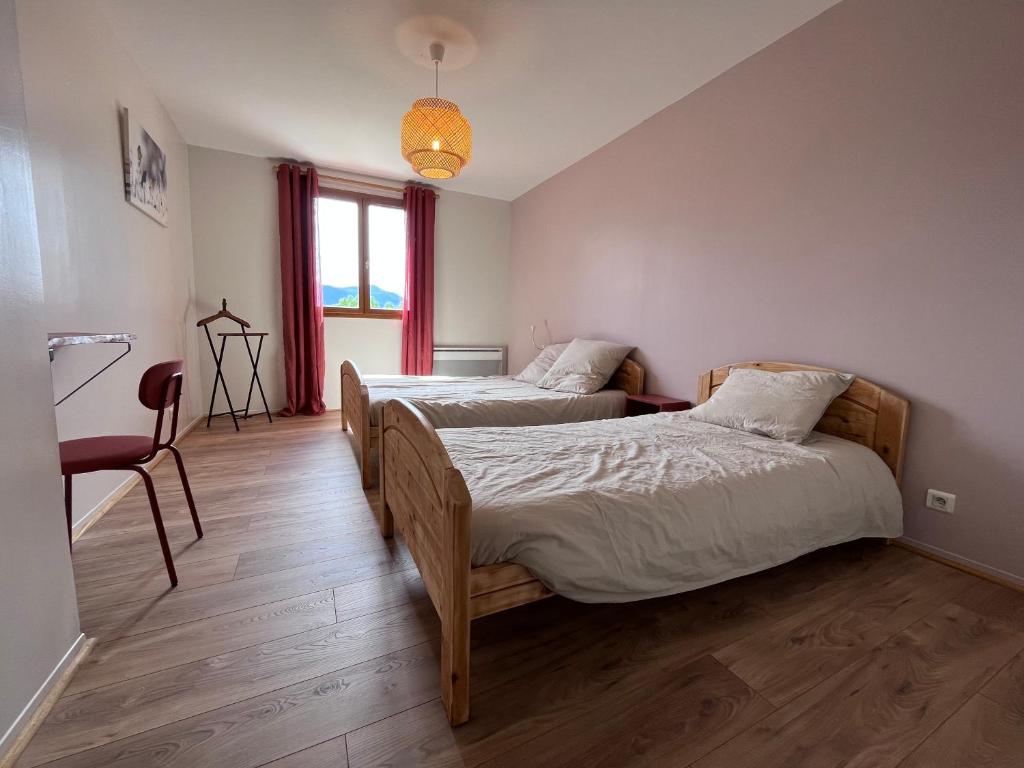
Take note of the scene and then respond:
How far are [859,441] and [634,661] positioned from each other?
1.62 meters

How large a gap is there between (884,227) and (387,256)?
433 centimetres

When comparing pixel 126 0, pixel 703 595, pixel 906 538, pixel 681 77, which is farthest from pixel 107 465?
pixel 681 77

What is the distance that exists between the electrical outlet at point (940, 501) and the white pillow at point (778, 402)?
53 centimetres

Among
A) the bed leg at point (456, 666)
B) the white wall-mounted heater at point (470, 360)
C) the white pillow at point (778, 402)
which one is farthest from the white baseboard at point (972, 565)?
the white wall-mounted heater at point (470, 360)

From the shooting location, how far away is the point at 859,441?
6.66 ft

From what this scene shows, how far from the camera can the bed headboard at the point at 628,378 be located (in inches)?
128

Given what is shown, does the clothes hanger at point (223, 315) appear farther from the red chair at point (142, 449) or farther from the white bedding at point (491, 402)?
the red chair at point (142, 449)

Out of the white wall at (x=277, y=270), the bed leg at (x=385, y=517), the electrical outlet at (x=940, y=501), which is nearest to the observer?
the electrical outlet at (x=940, y=501)

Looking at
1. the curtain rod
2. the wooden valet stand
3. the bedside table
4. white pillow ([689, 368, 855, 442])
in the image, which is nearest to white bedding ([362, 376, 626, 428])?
the bedside table

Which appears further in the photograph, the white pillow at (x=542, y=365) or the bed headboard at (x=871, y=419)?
the white pillow at (x=542, y=365)

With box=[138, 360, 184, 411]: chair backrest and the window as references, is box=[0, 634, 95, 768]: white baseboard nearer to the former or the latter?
box=[138, 360, 184, 411]: chair backrest

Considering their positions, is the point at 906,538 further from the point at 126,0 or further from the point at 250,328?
the point at 250,328

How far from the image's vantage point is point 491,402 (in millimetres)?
2723

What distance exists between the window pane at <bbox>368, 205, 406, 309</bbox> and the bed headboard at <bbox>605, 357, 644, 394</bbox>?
8.66 ft
